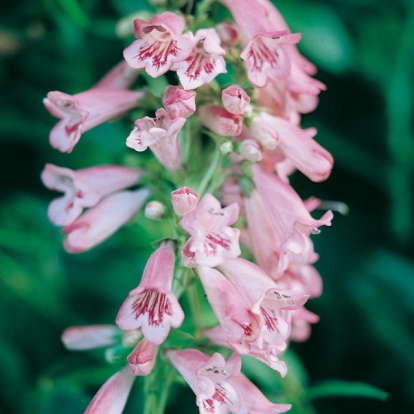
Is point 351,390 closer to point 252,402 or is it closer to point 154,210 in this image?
point 252,402

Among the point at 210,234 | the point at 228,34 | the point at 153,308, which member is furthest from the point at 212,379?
the point at 228,34

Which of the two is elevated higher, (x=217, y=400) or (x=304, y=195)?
(x=217, y=400)

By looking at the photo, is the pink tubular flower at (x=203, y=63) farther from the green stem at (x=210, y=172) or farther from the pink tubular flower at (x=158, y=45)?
the green stem at (x=210, y=172)

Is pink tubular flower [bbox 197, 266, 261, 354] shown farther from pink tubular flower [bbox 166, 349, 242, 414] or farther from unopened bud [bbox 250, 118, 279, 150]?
unopened bud [bbox 250, 118, 279, 150]

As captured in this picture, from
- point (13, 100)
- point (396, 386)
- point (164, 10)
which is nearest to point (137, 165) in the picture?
point (164, 10)

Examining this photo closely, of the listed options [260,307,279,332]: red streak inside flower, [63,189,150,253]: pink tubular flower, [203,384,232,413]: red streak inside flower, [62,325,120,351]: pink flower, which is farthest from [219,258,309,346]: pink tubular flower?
[62,325,120,351]: pink flower
